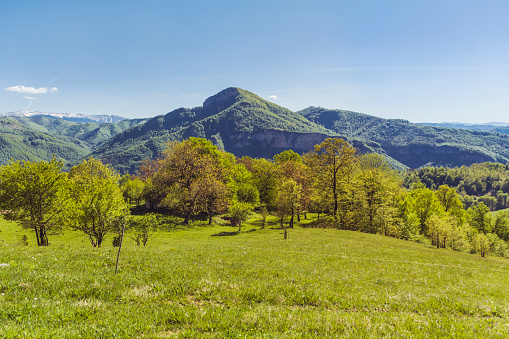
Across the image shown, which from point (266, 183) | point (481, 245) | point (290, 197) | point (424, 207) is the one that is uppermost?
point (266, 183)

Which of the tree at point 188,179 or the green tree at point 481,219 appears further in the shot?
the green tree at point 481,219

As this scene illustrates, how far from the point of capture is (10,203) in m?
32.3

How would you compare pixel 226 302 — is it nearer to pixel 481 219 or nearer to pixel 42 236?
pixel 42 236

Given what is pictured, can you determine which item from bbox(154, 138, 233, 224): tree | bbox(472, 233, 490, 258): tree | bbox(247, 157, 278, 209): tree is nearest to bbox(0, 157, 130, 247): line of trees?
bbox(154, 138, 233, 224): tree

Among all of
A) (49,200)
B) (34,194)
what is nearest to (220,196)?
(49,200)

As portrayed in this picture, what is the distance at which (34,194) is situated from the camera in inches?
1294

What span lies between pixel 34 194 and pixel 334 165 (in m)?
56.7

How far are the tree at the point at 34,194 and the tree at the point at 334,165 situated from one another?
165 feet

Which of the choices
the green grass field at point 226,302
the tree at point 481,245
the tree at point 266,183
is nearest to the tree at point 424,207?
the tree at point 481,245

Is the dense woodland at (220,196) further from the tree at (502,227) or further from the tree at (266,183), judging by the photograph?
the tree at (502,227)

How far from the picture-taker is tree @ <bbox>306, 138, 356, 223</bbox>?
5603 cm

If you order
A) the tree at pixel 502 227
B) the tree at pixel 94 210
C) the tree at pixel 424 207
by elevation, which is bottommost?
the tree at pixel 502 227

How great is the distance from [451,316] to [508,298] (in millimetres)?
7775

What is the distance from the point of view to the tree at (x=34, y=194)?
32062mm
